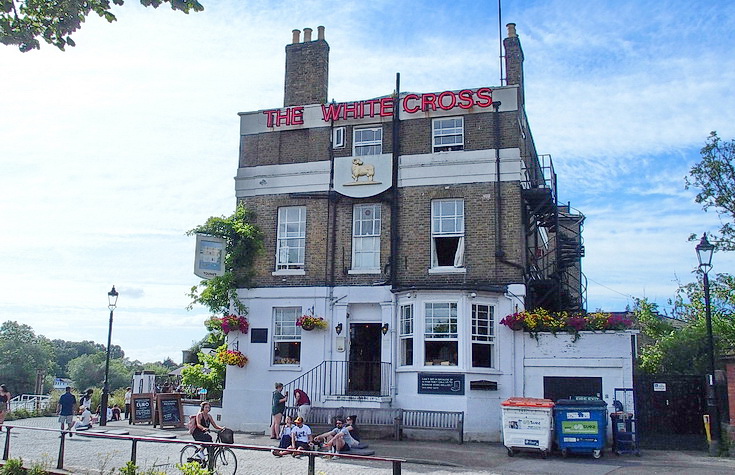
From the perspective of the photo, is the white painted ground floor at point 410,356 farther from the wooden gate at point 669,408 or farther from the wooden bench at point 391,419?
the wooden gate at point 669,408

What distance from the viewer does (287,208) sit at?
2306cm

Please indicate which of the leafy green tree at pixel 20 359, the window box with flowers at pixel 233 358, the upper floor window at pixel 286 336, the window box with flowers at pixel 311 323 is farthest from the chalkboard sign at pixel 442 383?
the leafy green tree at pixel 20 359

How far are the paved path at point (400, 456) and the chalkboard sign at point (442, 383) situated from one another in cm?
154

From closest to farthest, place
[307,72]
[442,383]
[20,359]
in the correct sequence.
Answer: [442,383] < [307,72] < [20,359]

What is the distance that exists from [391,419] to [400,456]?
362 cm

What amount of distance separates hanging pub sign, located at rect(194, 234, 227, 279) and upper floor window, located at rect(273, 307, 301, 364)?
2203 mm

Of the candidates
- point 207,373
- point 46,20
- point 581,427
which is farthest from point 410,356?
point 46,20

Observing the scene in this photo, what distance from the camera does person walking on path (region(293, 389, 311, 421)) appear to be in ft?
65.6

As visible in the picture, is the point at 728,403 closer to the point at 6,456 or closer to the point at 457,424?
the point at 457,424

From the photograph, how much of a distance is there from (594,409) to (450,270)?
6239 mm

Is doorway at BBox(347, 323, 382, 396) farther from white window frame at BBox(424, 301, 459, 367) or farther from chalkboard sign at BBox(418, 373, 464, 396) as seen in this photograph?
white window frame at BBox(424, 301, 459, 367)

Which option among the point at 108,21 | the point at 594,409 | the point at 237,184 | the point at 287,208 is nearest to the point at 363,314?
the point at 287,208

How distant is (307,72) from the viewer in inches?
943

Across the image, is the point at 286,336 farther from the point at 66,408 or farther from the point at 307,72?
the point at 307,72
